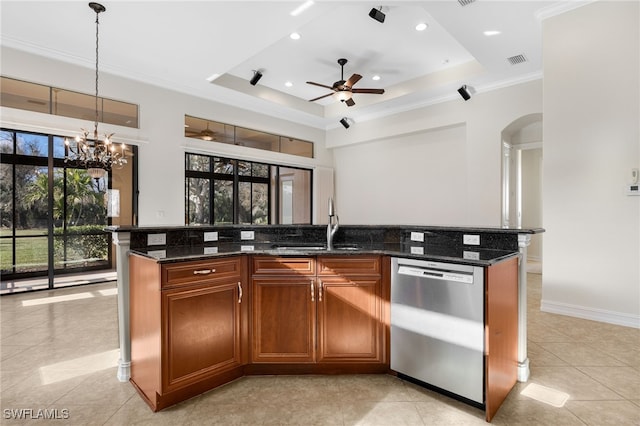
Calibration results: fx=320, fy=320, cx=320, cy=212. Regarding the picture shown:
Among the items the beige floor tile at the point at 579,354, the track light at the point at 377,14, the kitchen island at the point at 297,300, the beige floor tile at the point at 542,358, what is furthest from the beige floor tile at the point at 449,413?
the track light at the point at 377,14

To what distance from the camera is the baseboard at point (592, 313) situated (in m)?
3.33

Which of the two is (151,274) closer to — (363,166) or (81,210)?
(81,210)

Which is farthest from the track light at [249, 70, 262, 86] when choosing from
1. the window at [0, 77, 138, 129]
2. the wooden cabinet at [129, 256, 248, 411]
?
the wooden cabinet at [129, 256, 248, 411]

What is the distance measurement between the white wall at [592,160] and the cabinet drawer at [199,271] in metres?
3.69

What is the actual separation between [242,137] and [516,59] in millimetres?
5115

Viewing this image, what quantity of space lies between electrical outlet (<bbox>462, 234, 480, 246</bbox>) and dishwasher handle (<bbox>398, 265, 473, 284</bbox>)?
68cm

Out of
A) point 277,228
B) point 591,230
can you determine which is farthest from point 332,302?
point 591,230

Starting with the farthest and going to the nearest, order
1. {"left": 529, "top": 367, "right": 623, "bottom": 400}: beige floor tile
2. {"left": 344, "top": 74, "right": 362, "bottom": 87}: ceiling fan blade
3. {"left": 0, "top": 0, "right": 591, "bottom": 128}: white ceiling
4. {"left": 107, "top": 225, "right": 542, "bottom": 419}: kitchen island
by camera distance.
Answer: {"left": 344, "top": 74, "right": 362, "bottom": 87}: ceiling fan blade → {"left": 0, "top": 0, "right": 591, "bottom": 128}: white ceiling → {"left": 107, "top": 225, "right": 542, "bottom": 419}: kitchen island → {"left": 529, "top": 367, "right": 623, "bottom": 400}: beige floor tile

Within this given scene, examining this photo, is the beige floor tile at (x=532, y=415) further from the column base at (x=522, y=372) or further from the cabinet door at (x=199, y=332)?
the cabinet door at (x=199, y=332)

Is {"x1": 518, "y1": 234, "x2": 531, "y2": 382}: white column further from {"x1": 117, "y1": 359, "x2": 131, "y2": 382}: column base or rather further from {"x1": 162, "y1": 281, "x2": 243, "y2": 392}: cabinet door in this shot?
{"x1": 117, "y1": 359, "x2": 131, "y2": 382}: column base

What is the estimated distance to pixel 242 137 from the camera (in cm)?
691

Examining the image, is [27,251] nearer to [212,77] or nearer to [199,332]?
[212,77]

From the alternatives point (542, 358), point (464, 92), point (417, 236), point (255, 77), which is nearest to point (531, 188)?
point (464, 92)

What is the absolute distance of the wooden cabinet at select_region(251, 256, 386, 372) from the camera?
2260mm
